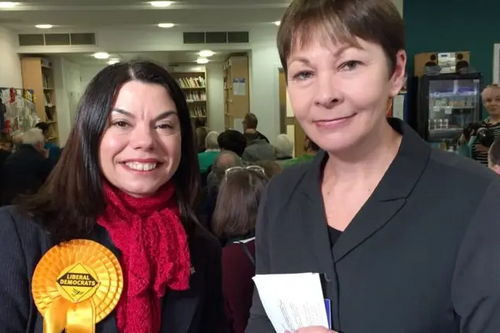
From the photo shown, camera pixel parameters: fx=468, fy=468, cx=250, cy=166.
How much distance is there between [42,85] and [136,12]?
13.4 feet

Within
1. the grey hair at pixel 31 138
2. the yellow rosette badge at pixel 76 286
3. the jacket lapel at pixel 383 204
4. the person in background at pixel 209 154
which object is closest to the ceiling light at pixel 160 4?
the person in background at pixel 209 154

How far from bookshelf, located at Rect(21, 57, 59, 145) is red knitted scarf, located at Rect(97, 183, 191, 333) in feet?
28.9

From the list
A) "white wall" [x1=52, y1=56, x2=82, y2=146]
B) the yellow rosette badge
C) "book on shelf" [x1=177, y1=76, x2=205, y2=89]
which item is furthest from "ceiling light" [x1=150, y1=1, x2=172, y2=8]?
"book on shelf" [x1=177, y1=76, x2=205, y2=89]

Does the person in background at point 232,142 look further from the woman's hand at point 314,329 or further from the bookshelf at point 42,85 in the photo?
the bookshelf at point 42,85

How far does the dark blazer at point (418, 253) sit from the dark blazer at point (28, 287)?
1.23 ft

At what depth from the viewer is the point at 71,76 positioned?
11.5 m

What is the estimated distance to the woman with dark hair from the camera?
1115 millimetres

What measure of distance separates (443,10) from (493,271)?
559 centimetres

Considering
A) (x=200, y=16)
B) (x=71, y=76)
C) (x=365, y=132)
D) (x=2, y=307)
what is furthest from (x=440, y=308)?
(x=71, y=76)

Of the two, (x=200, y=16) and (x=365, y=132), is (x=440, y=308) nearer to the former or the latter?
(x=365, y=132)

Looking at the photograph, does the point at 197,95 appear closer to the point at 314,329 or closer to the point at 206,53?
the point at 206,53

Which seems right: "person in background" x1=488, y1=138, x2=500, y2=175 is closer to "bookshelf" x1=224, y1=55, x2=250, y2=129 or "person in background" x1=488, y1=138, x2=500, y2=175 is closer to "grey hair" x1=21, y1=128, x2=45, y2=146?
"grey hair" x1=21, y1=128, x2=45, y2=146

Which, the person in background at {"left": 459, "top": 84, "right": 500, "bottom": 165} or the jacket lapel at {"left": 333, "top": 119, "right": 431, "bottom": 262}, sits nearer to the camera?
the jacket lapel at {"left": 333, "top": 119, "right": 431, "bottom": 262}

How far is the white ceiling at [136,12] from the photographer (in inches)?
217
